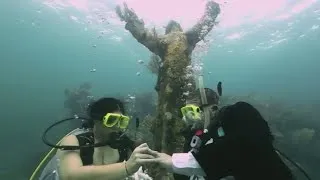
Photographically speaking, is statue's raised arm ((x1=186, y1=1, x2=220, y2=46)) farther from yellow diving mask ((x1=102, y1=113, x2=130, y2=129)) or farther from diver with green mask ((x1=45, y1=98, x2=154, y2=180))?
yellow diving mask ((x1=102, y1=113, x2=130, y2=129))

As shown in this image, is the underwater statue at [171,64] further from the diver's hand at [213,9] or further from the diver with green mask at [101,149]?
the diver with green mask at [101,149]

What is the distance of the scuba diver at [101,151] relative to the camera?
2855mm

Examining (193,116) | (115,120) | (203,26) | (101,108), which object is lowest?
(193,116)

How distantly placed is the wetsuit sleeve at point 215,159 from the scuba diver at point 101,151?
540 mm

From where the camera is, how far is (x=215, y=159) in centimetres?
259

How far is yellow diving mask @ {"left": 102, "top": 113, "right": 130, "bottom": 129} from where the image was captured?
11.1 feet

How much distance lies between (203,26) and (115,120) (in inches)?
211

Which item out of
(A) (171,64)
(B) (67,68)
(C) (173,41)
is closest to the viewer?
(A) (171,64)

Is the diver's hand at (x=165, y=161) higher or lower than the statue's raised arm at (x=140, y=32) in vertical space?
lower

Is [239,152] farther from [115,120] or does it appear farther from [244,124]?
[115,120]

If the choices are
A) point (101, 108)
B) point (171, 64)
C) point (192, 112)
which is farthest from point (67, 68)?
point (101, 108)

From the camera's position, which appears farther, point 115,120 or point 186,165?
point 115,120

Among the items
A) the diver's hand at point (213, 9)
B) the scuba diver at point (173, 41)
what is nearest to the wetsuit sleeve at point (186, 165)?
the scuba diver at point (173, 41)

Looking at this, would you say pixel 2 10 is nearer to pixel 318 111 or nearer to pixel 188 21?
pixel 188 21
